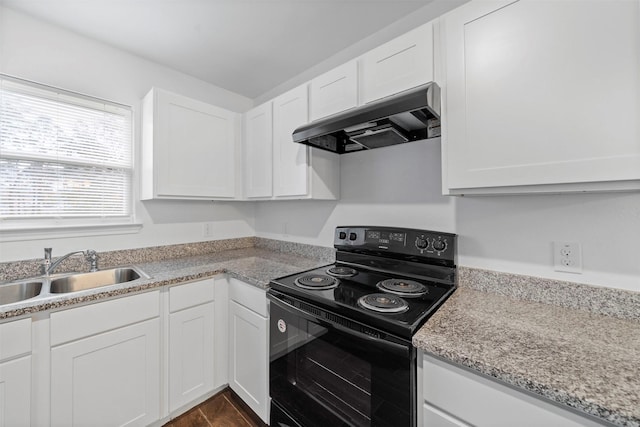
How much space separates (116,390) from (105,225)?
1.10 m

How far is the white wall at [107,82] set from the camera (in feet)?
5.15

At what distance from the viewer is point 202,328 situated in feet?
5.51

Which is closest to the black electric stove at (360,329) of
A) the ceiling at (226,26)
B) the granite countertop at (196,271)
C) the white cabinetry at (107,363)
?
the granite countertop at (196,271)

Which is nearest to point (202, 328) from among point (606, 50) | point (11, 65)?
point (11, 65)

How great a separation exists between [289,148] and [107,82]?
1465 millimetres

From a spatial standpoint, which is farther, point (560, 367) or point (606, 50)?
point (606, 50)

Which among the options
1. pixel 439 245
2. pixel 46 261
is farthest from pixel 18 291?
pixel 439 245

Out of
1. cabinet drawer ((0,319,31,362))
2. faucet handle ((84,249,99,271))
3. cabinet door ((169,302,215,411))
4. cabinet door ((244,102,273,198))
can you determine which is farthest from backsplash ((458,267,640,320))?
faucet handle ((84,249,99,271))

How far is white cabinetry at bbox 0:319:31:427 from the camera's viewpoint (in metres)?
1.06

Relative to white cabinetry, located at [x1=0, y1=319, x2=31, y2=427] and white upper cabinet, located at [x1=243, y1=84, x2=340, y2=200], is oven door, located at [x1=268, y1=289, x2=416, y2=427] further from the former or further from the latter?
white cabinetry, located at [x1=0, y1=319, x2=31, y2=427]

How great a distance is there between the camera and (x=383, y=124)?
1335 millimetres

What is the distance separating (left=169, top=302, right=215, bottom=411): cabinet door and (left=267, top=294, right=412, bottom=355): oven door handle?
0.67m

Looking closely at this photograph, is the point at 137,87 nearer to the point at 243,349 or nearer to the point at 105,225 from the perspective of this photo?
the point at 105,225

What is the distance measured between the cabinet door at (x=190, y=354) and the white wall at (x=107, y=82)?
2.76 feet
